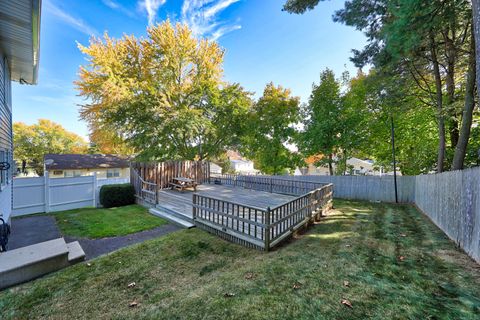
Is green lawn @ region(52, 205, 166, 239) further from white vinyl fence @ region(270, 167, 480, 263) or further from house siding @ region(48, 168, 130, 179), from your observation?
house siding @ region(48, 168, 130, 179)

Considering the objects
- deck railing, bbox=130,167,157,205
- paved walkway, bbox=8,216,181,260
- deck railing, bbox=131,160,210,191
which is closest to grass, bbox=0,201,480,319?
paved walkway, bbox=8,216,181,260

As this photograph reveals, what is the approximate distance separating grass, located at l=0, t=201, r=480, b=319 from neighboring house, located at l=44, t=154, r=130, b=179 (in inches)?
725

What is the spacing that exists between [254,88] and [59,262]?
1646cm

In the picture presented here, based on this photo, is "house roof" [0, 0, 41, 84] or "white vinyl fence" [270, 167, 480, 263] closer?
"white vinyl fence" [270, 167, 480, 263]

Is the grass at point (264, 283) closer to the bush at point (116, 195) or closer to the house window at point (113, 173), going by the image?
the bush at point (116, 195)

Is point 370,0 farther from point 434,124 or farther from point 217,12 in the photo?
point 434,124

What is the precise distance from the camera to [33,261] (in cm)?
336

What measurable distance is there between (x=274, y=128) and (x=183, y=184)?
830 cm

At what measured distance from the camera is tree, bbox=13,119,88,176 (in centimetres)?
2631

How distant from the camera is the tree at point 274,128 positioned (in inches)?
586

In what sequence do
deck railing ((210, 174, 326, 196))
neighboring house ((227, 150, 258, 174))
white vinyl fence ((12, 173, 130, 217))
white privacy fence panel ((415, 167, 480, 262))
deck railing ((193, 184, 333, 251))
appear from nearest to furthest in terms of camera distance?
1. white privacy fence panel ((415, 167, 480, 262))
2. deck railing ((193, 184, 333, 251))
3. white vinyl fence ((12, 173, 130, 217))
4. deck railing ((210, 174, 326, 196))
5. neighboring house ((227, 150, 258, 174))

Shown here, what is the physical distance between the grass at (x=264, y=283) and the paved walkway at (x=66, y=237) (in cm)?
57

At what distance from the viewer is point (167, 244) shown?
480 cm

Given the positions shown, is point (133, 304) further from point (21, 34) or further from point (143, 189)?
point (143, 189)
